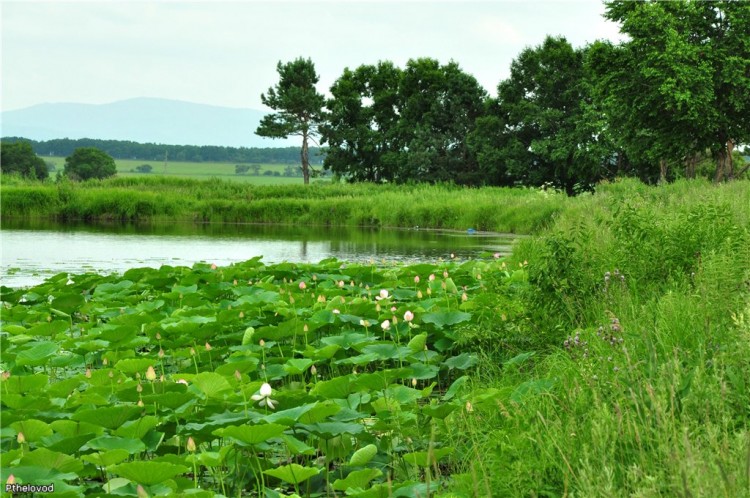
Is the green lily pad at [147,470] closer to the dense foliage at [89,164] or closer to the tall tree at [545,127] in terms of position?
the tall tree at [545,127]

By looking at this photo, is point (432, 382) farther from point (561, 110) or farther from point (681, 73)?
point (561, 110)

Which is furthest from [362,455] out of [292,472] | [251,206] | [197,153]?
[197,153]

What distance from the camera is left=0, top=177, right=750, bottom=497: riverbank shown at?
8.30ft

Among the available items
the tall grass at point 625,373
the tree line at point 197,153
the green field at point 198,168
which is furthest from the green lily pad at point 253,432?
the tree line at point 197,153

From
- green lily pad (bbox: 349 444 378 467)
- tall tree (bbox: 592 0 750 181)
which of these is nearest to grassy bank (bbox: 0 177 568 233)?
tall tree (bbox: 592 0 750 181)

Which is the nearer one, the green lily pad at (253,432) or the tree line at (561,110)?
the green lily pad at (253,432)

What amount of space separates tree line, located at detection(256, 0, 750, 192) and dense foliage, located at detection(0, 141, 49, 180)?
21.0 meters

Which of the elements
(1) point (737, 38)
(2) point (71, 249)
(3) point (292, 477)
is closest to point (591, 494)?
(3) point (292, 477)

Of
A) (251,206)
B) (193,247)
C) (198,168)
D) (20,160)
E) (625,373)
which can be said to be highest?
(20,160)

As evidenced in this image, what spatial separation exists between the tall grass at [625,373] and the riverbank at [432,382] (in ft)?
0.06

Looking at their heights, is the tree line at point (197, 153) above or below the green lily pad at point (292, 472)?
above

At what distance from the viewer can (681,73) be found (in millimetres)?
24859

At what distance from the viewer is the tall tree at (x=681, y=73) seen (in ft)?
82.6

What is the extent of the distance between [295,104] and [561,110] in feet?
47.6
